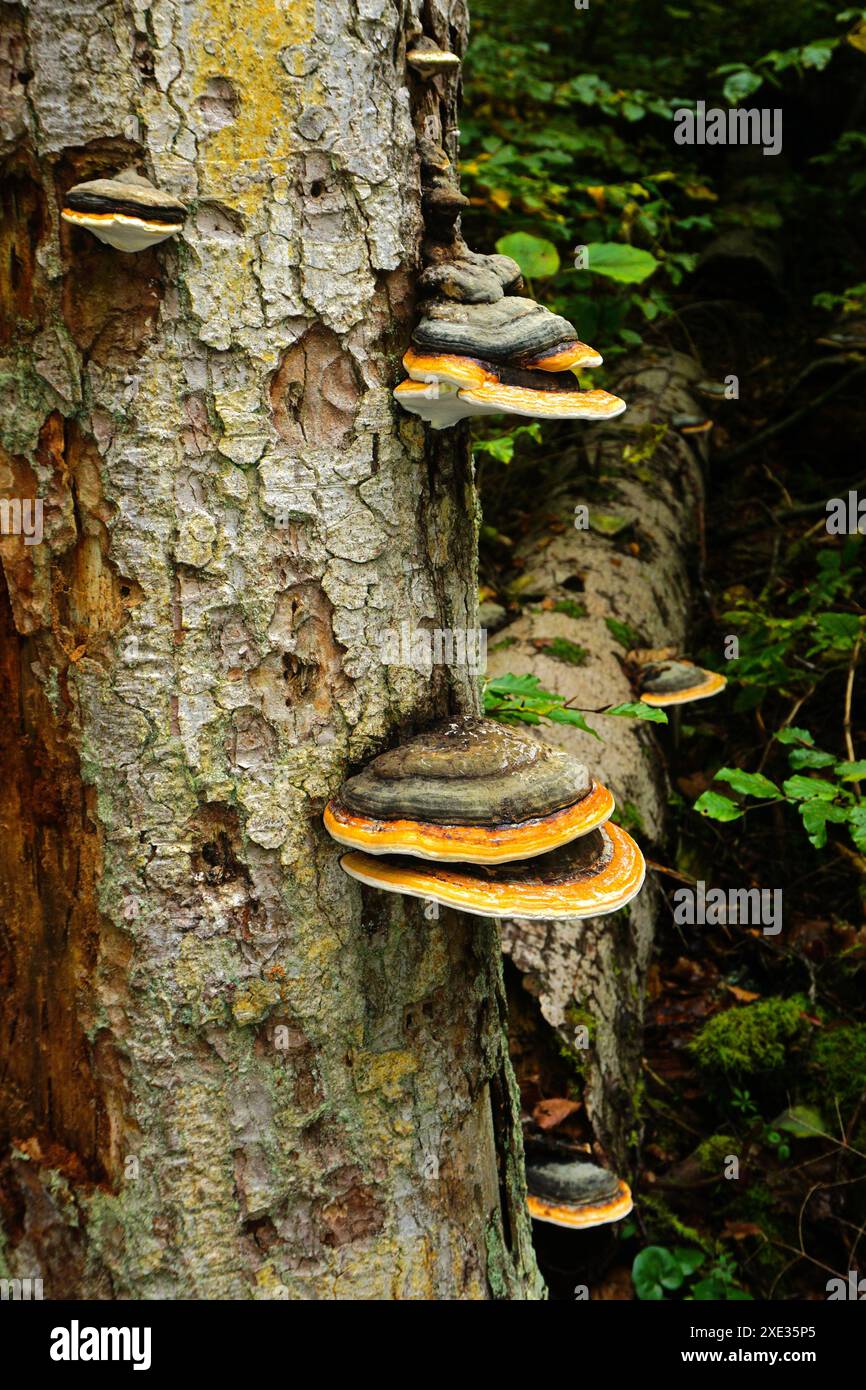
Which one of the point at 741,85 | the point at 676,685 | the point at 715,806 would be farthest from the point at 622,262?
the point at 715,806

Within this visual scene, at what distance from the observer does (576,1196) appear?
3807mm

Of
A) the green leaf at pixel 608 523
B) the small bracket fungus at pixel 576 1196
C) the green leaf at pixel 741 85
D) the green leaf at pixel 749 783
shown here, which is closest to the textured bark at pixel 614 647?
the green leaf at pixel 608 523

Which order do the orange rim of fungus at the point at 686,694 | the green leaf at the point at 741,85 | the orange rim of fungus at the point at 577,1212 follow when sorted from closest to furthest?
the orange rim of fungus at the point at 577,1212
the orange rim of fungus at the point at 686,694
the green leaf at the point at 741,85

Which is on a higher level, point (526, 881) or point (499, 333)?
point (499, 333)

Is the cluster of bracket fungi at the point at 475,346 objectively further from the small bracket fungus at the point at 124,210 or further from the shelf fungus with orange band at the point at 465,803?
the shelf fungus with orange band at the point at 465,803

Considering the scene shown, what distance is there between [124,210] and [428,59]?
82 centimetres

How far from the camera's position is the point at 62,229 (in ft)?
6.63

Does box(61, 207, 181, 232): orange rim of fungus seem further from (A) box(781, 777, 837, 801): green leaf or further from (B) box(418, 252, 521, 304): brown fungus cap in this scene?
(A) box(781, 777, 837, 801): green leaf

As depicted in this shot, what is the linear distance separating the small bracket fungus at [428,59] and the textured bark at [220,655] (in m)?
0.03

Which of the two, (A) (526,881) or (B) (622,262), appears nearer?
(A) (526,881)

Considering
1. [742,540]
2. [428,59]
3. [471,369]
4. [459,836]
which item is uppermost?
[428,59]

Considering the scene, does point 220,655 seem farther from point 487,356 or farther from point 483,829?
point 487,356

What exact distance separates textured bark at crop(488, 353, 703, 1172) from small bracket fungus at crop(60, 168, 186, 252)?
9.99ft

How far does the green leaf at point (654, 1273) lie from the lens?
164 inches
